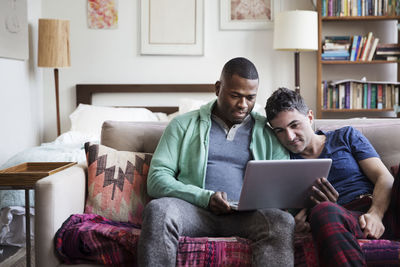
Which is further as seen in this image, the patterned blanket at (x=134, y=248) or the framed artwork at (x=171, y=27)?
the framed artwork at (x=171, y=27)

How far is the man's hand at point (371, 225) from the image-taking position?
5.66 ft

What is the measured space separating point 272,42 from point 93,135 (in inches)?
72.9

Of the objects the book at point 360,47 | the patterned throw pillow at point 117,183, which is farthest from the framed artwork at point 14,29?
the book at point 360,47

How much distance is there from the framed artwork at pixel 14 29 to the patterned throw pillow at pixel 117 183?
1983 mm

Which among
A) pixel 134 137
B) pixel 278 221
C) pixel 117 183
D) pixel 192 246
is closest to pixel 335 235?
pixel 278 221

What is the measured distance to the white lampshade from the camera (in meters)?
4.10

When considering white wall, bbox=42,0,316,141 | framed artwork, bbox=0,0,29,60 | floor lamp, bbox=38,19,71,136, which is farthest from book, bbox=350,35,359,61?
framed artwork, bbox=0,0,29,60

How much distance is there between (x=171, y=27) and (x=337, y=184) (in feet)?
9.86

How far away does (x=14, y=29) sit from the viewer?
155 inches

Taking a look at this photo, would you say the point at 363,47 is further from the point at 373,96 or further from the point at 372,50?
the point at 373,96

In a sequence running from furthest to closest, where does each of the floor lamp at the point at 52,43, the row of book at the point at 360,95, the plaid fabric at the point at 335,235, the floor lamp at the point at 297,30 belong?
the row of book at the point at 360,95 → the floor lamp at the point at 52,43 → the floor lamp at the point at 297,30 → the plaid fabric at the point at 335,235

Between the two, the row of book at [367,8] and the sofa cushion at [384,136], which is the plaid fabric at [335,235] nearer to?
the sofa cushion at [384,136]

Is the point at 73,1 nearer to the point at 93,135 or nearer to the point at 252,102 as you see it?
the point at 93,135

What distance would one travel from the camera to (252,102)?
2068 millimetres
